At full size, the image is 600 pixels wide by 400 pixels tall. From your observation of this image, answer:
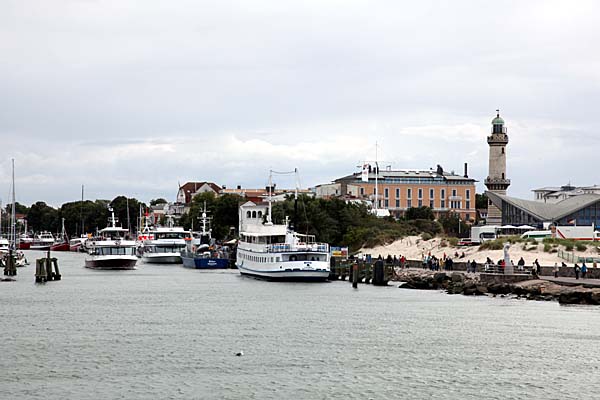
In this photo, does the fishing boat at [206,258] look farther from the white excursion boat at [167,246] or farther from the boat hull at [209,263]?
the white excursion boat at [167,246]

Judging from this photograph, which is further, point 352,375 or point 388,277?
point 388,277

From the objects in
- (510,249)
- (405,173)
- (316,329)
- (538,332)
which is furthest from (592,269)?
(405,173)

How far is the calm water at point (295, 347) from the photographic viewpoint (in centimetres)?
3684

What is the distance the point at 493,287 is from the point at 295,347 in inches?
1118

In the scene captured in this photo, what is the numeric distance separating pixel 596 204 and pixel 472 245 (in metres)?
20.6

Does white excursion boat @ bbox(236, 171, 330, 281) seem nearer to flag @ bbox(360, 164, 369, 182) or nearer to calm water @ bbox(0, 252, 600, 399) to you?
calm water @ bbox(0, 252, 600, 399)

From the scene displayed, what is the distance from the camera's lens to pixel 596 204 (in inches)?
4441

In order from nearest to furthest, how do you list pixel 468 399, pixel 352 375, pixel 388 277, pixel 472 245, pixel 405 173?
pixel 468 399 < pixel 352 375 < pixel 388 277 < pixel 472 245 < pixel 405 173

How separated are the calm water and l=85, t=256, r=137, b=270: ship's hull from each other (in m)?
36.9

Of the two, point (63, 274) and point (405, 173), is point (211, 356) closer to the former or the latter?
point (63, 274)

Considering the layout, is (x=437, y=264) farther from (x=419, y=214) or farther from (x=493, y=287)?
(x=419, y=214)

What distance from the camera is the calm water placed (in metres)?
36.8

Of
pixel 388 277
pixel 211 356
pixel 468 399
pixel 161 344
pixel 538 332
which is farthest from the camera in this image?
pixel 388 277

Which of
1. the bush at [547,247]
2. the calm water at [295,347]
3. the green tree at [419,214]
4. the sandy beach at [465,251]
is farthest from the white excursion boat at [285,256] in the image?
the green tree at [419,214]
